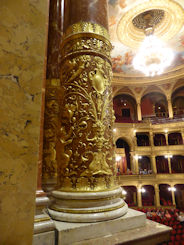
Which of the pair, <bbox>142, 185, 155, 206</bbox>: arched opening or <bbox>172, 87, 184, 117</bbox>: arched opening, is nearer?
<bbox>142, 185, 155, 206</bbox>: arched opening

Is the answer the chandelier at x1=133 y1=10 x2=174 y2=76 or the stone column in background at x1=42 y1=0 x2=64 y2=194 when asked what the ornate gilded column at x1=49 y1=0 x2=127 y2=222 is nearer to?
the stone column in background at x1=42 y1=0 x2=64 y2=194

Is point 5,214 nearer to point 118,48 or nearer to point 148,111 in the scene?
point 118,48

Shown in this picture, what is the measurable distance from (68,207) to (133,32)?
510 inches

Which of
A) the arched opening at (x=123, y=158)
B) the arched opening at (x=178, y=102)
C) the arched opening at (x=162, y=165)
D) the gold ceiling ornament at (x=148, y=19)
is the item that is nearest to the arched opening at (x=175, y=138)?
the arched opening at (x=162, y=165)

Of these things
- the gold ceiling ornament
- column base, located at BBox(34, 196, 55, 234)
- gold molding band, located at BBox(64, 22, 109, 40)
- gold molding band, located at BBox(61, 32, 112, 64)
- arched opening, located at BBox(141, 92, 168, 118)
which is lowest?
column base, located at BBox(34, 196, 55, 234)

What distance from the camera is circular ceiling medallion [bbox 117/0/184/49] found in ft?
31.8

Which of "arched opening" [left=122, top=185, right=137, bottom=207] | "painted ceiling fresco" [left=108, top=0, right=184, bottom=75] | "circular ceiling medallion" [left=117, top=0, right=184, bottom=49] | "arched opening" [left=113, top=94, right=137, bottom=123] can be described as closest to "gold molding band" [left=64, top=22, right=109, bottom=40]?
"painted ceiling fresco" [left=108, top=0, right=184, bottom=75]

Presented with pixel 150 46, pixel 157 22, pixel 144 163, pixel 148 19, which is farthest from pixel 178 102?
pixel 148 19

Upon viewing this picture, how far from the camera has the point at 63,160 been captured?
1.27 meters

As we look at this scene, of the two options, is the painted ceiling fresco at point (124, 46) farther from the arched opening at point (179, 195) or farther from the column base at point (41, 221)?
the arched opening at point (179, 195)

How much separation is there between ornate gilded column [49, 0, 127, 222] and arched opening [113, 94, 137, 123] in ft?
60.1

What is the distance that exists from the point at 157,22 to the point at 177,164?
12.9 metres

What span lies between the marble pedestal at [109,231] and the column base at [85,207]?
1.3 inches

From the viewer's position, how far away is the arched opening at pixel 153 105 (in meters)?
19.2
